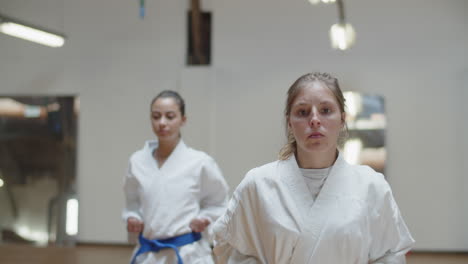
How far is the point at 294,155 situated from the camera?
158 centimetres

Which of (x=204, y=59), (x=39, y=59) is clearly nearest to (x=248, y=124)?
(x=204, y=59)

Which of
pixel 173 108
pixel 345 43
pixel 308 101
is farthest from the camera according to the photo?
pixel 345 43

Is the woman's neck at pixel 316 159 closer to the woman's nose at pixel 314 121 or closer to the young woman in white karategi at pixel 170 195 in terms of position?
the woman's nose at pixel 314 121

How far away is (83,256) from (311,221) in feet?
18.2

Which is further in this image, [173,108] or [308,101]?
[173,108]

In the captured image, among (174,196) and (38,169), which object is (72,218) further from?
(174,196)

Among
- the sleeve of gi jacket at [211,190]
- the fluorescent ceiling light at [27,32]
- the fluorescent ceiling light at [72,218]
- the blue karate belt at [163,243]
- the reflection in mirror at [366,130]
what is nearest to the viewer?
the blue karate belt at [163,243]

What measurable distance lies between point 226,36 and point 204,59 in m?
0.47

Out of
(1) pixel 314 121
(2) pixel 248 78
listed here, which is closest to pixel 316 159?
(1) pixel 314 121

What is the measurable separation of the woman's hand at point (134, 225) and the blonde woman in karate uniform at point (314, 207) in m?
1.15

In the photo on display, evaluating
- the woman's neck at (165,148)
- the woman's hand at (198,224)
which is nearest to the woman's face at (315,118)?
the woman's hand at (198,224)

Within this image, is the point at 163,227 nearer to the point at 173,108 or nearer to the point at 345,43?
the point at 173,108

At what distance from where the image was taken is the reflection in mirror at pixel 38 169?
708 centimetres

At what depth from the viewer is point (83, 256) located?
6.33 meters
